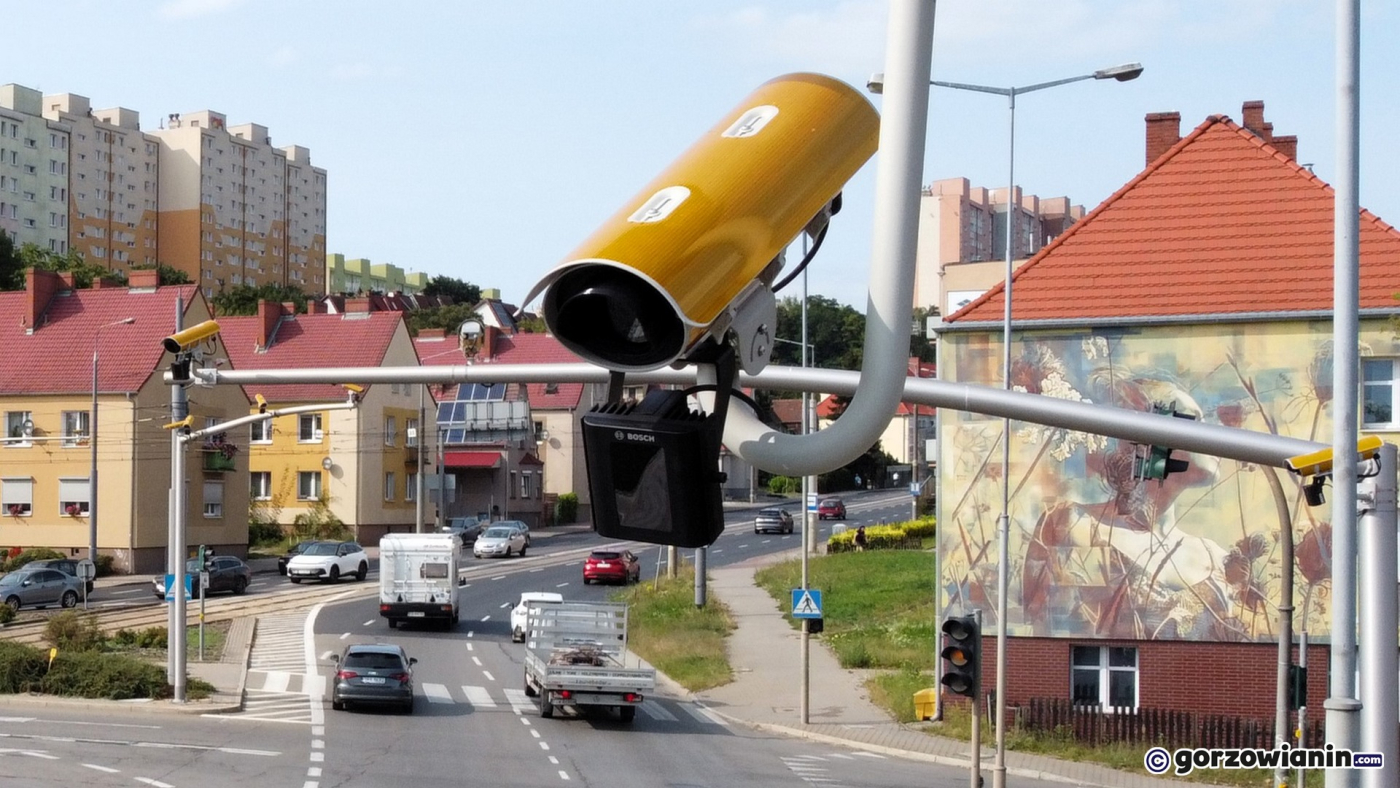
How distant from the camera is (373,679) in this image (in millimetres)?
30016

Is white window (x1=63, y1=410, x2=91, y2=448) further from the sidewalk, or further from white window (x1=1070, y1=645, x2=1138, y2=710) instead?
white window (x1=1070, y1=645, x2=1138, y2=710)

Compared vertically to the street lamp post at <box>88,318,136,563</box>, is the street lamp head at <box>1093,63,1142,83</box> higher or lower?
higher

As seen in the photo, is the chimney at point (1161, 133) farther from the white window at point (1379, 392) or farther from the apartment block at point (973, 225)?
the apartment block at point (973, 225)

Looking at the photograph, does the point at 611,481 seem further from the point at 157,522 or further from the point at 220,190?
the point at 220,190

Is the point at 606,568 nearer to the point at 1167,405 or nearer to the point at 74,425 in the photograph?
the point at 74,425

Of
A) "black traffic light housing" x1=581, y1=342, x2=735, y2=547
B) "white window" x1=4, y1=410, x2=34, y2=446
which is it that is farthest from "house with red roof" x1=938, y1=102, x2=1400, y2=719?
"white window" x1=4, y1=410, x2=34, y2=446

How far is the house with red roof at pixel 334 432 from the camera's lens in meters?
75.2

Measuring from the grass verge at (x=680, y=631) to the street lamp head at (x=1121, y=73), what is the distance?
56.9 ft

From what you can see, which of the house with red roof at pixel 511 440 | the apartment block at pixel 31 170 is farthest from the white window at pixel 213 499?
the apartment block at pixel 31 170

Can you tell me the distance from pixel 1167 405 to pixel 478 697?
15455mm

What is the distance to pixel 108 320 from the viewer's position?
63.7 meters

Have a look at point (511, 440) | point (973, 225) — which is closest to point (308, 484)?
point (511, 440)

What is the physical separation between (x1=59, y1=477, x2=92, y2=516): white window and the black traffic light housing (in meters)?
60.1

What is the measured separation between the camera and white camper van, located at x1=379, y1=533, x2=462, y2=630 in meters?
44.4
